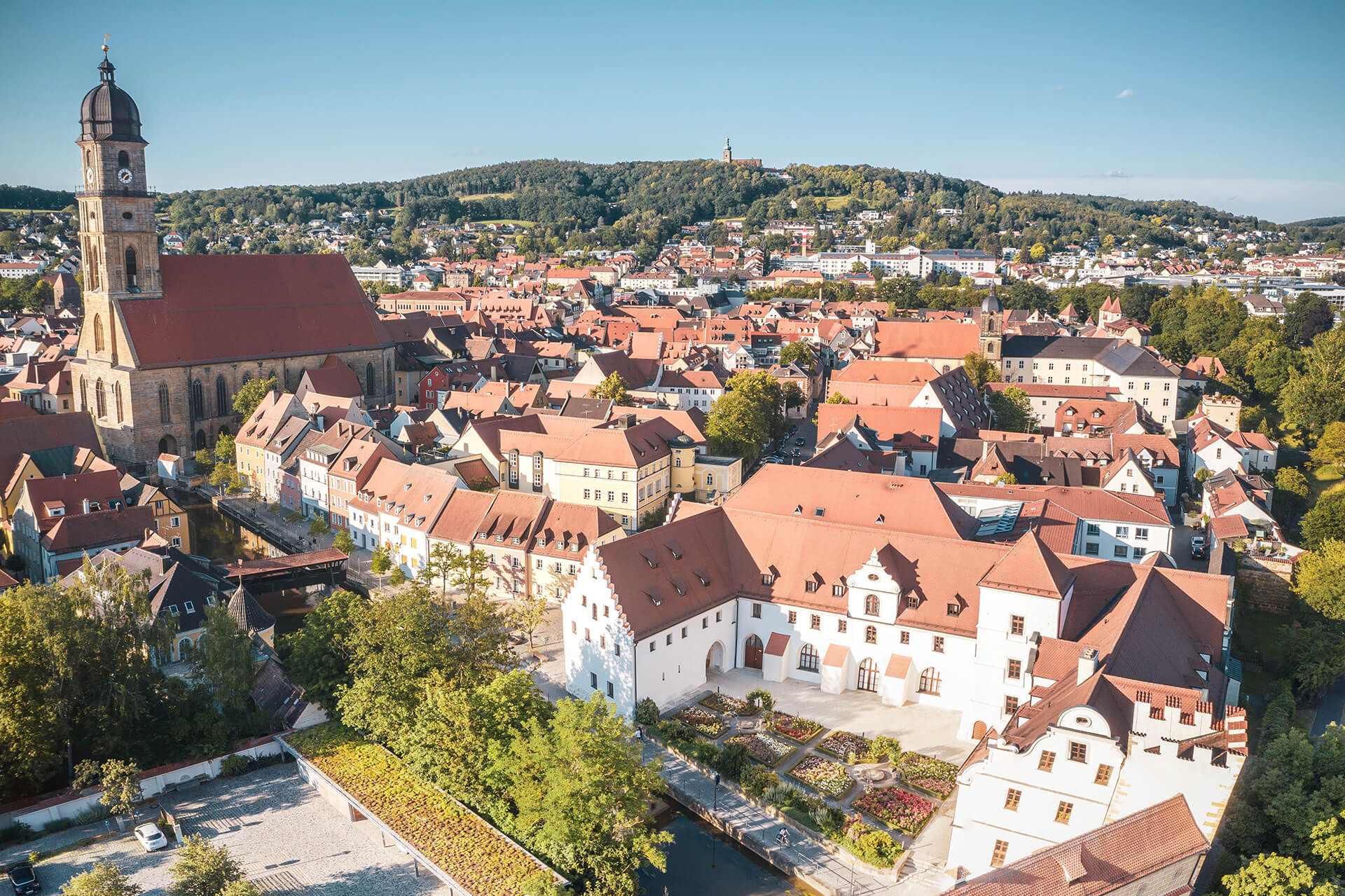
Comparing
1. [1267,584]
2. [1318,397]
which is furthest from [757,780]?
[1318,397]

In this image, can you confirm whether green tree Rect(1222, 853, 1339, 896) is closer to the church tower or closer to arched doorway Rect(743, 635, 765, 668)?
arched doorway Rect(743, 635, 765, 668)

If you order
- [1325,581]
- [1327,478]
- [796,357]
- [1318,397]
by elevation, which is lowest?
[1327,478]

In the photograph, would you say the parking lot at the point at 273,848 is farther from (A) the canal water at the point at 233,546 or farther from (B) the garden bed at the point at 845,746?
(B) the garden bed at the point at 845,746

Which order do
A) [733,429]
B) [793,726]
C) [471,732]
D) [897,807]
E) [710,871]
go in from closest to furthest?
[710,871] < [897,807] < [471,732] < [793,726] < [733,429]

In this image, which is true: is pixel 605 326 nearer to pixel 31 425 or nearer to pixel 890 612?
pixel 31 425

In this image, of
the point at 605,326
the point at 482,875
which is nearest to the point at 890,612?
the point at 482,875

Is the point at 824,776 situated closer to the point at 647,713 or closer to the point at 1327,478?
the point at 647,713
